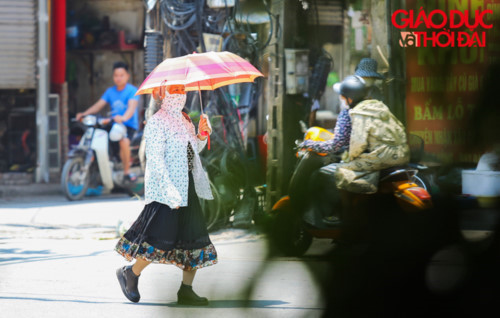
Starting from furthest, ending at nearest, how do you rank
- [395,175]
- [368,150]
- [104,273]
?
1. [104,273]
2. [368,150]
3. [395,175]

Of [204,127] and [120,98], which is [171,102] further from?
[120,98]

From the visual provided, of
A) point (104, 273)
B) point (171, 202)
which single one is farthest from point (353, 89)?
point (104, 273)

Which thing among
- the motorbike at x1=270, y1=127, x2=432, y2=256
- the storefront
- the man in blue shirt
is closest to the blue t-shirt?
the man in blue shirt

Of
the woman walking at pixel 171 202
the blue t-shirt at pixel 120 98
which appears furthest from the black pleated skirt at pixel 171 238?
the blue t-shirt at pixel 120 98

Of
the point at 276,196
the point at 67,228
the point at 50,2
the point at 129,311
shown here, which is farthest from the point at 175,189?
the point at 50,2

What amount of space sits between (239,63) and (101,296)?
6.49 feet

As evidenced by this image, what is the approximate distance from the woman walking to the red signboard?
3.67 m

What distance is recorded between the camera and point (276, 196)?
1.09m

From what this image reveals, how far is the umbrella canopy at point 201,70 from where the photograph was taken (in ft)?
12.3

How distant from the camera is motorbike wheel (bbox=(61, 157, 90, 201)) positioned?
10.1m

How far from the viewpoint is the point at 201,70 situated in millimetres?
3916

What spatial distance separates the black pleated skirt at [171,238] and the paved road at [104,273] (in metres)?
0.17

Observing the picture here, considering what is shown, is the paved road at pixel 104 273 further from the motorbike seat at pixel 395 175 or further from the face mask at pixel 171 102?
the face mask at pixel 171 102

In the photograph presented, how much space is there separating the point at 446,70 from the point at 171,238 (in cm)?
389
